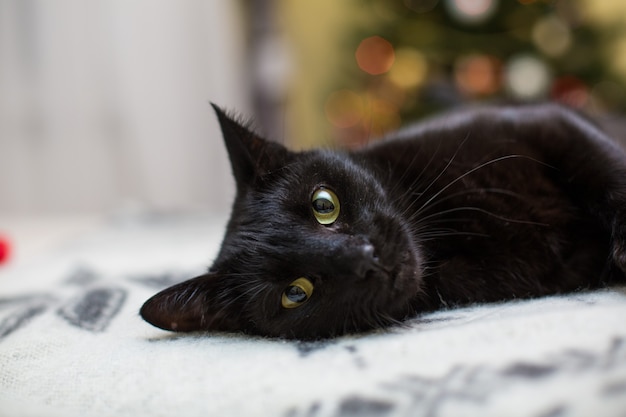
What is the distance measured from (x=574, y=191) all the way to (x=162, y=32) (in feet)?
9.87

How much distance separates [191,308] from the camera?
99 cm

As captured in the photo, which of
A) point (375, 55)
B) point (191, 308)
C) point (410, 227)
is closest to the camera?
point (191, 308)

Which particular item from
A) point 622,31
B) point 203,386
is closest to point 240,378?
point 203,386

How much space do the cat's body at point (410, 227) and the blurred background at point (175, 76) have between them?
179 centimetres

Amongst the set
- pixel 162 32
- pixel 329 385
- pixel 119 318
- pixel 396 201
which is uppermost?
pixel 162 32

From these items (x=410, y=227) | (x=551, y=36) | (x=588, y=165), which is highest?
(x=551, y=36)

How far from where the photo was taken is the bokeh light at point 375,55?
354cm

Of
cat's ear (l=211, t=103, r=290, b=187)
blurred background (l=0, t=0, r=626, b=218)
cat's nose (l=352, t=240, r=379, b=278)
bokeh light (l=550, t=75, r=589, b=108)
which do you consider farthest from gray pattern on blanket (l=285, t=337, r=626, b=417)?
bokeh light (l=550, t=75, r=589, b=108)

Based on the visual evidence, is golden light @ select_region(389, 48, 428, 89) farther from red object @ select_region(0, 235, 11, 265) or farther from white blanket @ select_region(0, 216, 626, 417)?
white blanket @ select_region(0, 216, 626, 417)

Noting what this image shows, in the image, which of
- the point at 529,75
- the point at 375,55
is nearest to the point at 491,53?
the point at 529,75

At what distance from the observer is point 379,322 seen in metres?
0.93

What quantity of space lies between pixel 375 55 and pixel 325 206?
2.80m

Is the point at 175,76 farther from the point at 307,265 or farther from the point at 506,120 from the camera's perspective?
the point at 307,265

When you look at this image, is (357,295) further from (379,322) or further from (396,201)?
(396,201)
